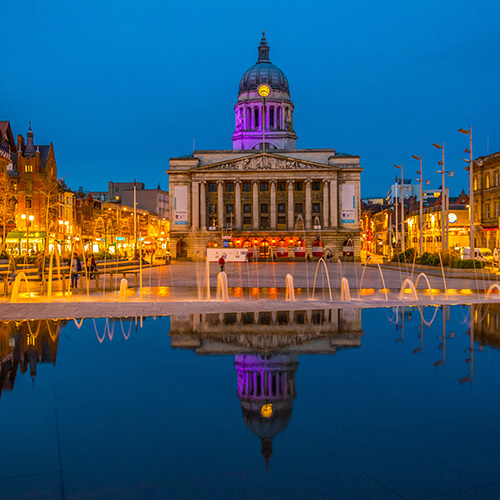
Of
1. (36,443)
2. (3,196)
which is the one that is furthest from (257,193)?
(36,443)

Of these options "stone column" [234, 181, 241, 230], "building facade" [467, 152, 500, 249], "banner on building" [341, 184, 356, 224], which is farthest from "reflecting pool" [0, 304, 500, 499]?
"banner on building" [341, 184, 356, 224]

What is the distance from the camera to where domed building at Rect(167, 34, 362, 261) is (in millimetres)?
100750

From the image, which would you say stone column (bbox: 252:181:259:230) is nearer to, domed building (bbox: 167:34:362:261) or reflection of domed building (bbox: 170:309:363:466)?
domed building (bbox: 167:34:362:261)

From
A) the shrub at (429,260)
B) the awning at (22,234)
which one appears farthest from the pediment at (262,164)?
the shrub at (429,260)

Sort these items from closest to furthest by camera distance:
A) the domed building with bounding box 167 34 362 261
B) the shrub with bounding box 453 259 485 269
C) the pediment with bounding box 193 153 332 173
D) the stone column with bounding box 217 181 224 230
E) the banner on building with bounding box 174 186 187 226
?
the shrub with bounding box 453 259 485 269 < the domed building with bounding box 167 34 362 261 < the pediment with bounding box 193 153 332 173 < the stone column with bounding box 217 181 224 230 < the banner on building with bounding box 174 186 187 226

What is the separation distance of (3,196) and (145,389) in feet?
178

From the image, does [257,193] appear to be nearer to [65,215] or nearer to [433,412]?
[65,215]

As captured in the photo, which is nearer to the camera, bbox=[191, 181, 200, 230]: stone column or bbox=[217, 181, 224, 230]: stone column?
bbox=[191, 181, 200, 230]: stone column

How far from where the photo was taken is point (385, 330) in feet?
38.9

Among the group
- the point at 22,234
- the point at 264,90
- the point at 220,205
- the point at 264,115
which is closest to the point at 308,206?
the point at 220,205

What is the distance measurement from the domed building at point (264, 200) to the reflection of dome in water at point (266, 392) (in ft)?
292

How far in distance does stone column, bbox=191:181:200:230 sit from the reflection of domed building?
88110 mm

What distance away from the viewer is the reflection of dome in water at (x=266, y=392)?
5.55m

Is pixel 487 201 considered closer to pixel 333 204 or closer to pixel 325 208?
pixel 333 204
